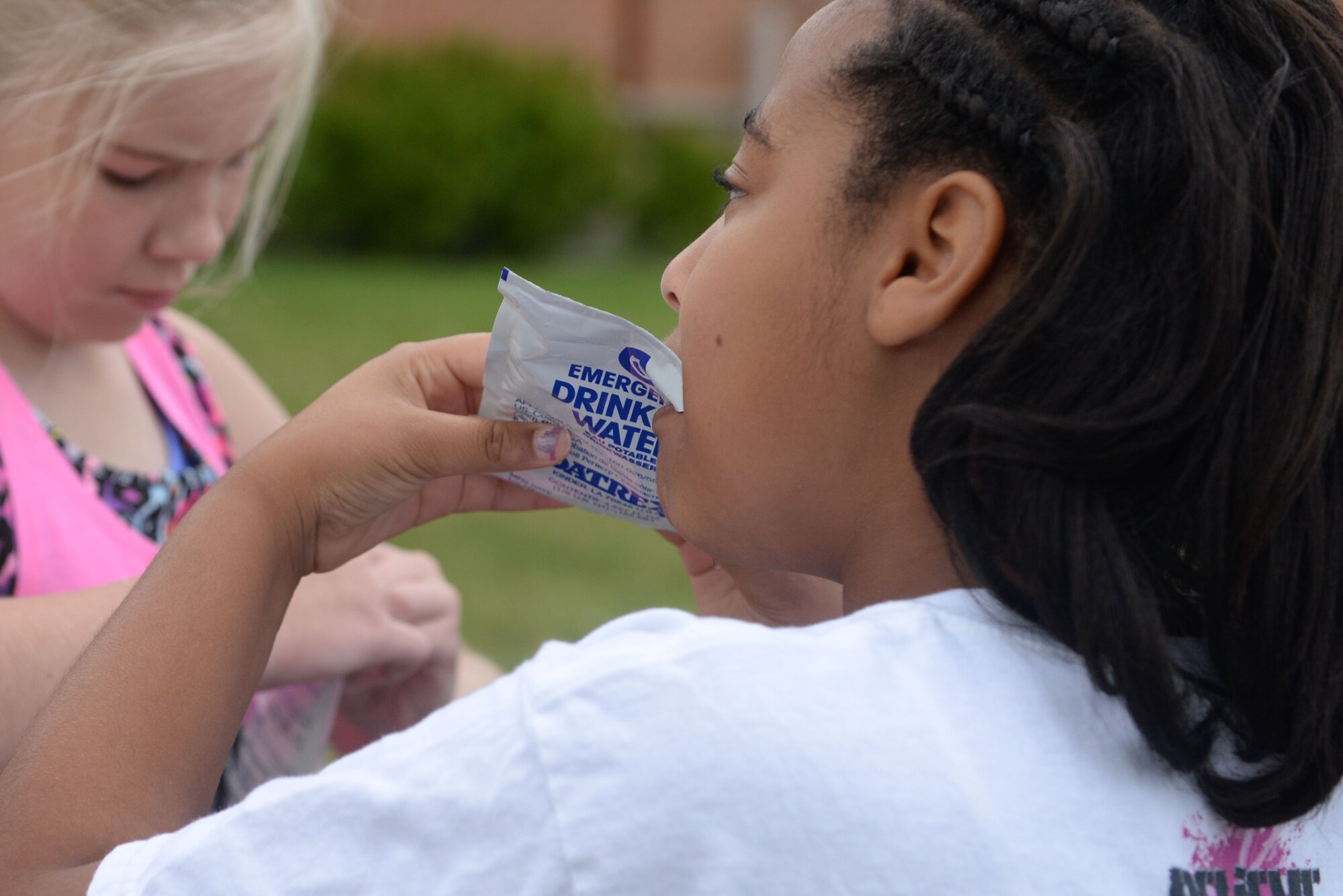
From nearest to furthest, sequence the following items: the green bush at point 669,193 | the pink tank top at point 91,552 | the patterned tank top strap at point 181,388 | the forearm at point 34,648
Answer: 1. the forearm at point 34,648
2. the pink tank top at point 91,552
3. the patterned tank top strap at point 181,388
4. the green bush at point 669,193

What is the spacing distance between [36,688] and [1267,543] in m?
1.36

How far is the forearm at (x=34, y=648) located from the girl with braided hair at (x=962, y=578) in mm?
300

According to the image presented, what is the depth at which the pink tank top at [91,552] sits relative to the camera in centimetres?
174

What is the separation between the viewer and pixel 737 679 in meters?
0.99

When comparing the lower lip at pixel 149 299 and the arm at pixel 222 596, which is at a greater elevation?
the lower lip at pixel 149 299

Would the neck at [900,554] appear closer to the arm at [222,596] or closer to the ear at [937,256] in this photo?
the ear at [937,256]

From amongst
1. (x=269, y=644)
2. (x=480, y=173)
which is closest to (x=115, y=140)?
(x=269, y=644)

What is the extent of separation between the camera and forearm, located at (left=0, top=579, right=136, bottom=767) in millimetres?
1520

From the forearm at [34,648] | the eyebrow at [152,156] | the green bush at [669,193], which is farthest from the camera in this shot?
the green bush at [669,193]

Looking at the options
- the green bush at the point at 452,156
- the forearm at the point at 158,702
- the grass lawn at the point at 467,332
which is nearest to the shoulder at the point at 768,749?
the forearm at the point at 158,702

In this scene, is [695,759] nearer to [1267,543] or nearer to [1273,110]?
[1267,543]

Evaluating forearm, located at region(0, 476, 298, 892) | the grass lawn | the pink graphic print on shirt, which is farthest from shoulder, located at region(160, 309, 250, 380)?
the pink graphic print on shirt

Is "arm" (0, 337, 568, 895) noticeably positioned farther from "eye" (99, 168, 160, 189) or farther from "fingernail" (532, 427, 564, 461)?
"eye" (99, 168, 160, 189)

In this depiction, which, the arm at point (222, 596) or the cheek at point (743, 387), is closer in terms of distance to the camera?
the arm at point (222, 596)
